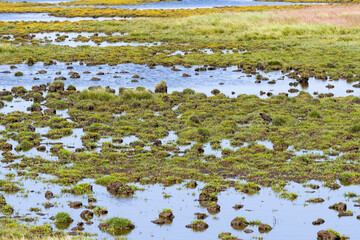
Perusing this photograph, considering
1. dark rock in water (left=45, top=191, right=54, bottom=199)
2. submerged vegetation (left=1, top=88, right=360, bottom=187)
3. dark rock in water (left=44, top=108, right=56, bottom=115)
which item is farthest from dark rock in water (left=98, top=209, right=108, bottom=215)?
dark rock in water (left=44, top=108, right=56, bottom=115)

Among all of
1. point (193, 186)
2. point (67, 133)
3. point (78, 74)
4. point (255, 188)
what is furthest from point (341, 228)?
point (78, 74)

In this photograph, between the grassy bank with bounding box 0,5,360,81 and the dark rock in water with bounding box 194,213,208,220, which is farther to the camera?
the grassy bank with bounding box 0,5,360,81

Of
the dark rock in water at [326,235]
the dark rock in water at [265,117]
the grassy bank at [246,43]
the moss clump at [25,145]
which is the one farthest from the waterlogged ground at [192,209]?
the grassy bank at [246,43]

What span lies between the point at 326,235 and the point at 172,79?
27219 millimetres

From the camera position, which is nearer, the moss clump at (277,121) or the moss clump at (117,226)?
the moss clump at (117,226)

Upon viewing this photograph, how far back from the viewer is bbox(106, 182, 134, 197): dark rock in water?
59.6 ft

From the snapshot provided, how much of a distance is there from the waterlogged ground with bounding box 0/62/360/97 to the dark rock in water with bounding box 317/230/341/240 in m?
19.8

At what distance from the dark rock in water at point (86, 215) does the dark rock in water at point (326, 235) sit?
23.0ft

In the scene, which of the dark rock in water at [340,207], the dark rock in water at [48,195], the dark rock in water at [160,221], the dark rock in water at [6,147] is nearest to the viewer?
the dark rock in water at [160,221]

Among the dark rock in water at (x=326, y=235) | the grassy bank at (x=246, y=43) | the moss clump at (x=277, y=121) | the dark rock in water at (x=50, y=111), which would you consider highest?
the grassy bank at (x=246, y=43)

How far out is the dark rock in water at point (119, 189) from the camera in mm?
18172

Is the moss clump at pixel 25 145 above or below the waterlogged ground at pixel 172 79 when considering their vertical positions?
below

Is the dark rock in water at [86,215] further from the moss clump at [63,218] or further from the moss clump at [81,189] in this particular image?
the moss clump at [81,189]

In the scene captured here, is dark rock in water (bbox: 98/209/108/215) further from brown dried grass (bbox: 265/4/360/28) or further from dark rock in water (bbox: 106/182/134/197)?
brown dried grass (bbox: 265/4/360/28)
